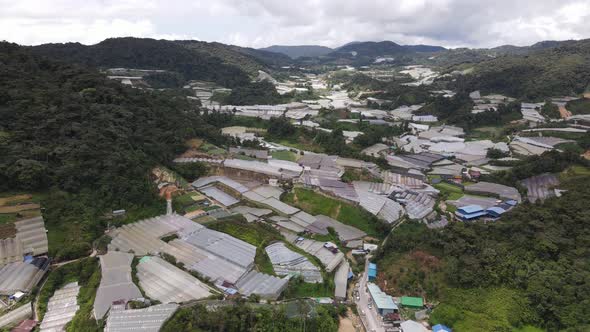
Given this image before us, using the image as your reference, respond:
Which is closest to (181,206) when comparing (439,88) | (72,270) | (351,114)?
(72,270)

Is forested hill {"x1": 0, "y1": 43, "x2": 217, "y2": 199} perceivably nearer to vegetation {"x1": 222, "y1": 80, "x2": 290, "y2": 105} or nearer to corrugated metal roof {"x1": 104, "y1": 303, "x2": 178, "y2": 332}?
corrugated metal roof {"x1": 104, "y1": 303, "x2": 178, "y2": 332}

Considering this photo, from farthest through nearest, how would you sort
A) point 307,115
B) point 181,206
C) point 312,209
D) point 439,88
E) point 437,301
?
point 439,88
point 307,115
point 312,209
point 181,206
point 437,301

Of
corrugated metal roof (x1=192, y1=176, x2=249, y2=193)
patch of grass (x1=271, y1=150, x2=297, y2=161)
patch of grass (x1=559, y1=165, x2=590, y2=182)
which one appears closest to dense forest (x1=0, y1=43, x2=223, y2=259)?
corrugated metal roof (x1=192, y1=176, x2=249, y2=193)

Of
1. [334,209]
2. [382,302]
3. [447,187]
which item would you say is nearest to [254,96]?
[447,187]

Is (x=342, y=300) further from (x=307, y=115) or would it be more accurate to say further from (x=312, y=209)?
(x=307, y=115)

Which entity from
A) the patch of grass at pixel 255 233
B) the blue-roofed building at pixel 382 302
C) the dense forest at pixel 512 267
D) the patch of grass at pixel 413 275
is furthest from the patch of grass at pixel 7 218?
the dense forest at pixel 512 267
